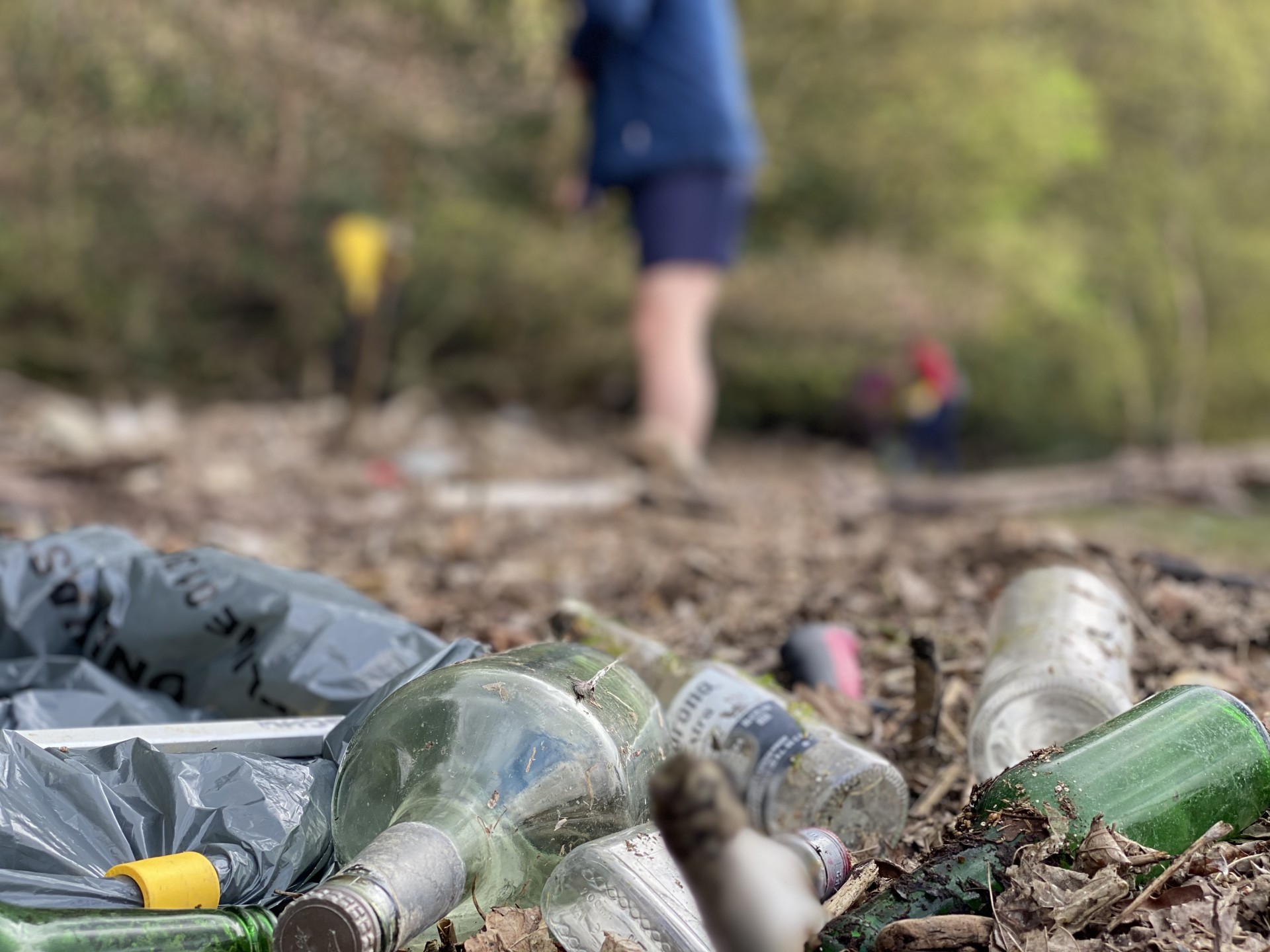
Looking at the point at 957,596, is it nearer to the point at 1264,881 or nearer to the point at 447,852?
the point at 1264,881

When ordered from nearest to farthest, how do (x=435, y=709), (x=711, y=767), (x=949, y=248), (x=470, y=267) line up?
(x=711, y=767), (x=435, y=709), (x=470, y=267), (x=949, y=248)

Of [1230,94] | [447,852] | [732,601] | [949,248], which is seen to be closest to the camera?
[447,852]

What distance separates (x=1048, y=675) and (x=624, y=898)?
650mm

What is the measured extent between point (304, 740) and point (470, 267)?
7.27 meters

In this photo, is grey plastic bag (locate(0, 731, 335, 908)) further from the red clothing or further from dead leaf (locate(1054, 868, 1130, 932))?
the red clothing

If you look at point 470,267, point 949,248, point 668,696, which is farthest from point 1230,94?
point 668,696

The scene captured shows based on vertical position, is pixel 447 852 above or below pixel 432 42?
below

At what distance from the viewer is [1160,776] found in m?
1.12

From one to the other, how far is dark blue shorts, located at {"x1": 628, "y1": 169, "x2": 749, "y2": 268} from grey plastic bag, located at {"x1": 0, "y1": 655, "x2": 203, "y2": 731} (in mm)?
3587

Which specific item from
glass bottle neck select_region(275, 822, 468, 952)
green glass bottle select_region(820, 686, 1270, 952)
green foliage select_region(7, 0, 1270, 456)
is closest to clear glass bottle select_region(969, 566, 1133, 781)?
green glass bottle select_region(820, 686, 1270, 952)

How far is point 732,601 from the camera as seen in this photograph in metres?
2.44

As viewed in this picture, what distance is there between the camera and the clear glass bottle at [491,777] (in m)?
1.03

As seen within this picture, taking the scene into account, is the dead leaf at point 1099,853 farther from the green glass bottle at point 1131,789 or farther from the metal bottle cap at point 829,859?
the metal bottle cap at point 829,859

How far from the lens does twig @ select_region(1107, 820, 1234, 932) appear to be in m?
1.00
